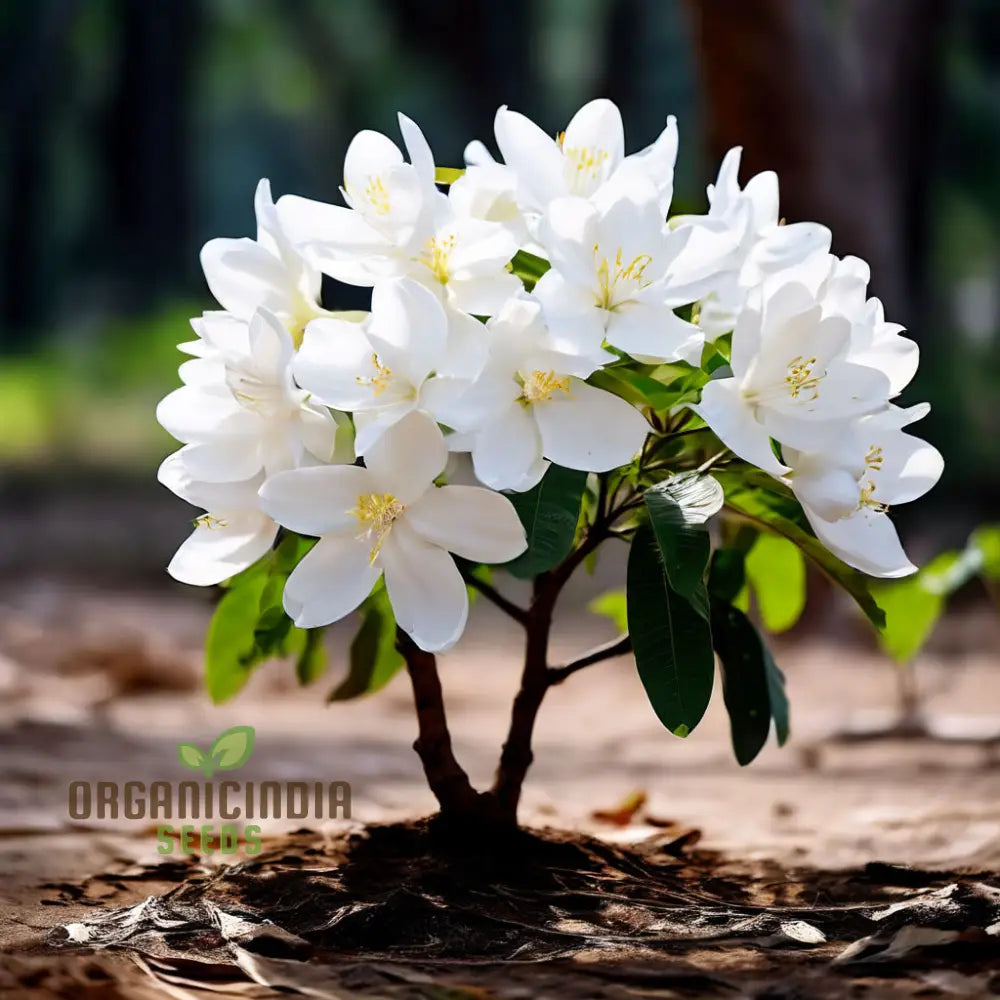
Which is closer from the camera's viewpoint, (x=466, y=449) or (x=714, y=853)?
(x=466, y=449)

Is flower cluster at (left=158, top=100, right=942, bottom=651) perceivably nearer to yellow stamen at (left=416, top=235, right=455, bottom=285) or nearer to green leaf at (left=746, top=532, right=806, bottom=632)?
yellow stamen at (left=416, top=235, right=455, bottom=285)

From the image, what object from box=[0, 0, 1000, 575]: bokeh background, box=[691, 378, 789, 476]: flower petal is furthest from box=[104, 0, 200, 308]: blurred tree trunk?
box=[691, 378, 789, 476]: flower petal

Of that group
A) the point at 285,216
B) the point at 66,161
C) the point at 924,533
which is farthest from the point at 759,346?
the point at 66,161

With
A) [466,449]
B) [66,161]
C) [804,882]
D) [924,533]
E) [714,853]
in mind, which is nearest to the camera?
[466,449]

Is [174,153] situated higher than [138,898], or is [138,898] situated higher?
[174,153]

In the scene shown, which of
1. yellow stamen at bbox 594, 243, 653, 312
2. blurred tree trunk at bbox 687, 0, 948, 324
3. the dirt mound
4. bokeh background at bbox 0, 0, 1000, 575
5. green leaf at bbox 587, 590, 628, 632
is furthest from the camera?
bokeh background at bbox 0, 0, 1000, 575

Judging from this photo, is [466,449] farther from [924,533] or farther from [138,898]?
[924,533]

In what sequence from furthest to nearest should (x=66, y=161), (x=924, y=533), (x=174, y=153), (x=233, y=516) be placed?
(x=66, y=161) < (x=174, y=153) < (x=924, y=533) < (x=233, y=516)
